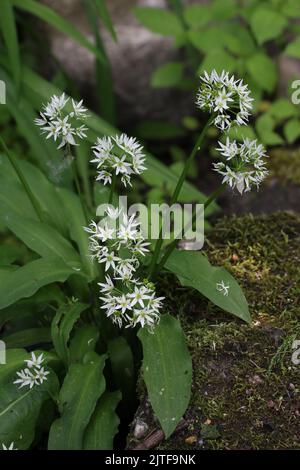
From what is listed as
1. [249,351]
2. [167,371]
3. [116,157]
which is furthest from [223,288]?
[116,157]

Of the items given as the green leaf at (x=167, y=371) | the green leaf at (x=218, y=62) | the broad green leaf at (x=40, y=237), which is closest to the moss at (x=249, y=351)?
the green leaf at (x=167, y=371)

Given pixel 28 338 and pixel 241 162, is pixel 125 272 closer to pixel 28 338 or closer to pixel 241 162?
pixel 241 162

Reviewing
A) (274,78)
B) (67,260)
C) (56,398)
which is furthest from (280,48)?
(56,398)

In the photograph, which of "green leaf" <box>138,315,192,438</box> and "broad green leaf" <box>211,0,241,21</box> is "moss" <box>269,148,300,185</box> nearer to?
"broad green leaf" <box>211,0,241,21</box>

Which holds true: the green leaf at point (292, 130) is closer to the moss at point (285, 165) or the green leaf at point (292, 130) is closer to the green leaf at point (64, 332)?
the moss at point (285, 165)

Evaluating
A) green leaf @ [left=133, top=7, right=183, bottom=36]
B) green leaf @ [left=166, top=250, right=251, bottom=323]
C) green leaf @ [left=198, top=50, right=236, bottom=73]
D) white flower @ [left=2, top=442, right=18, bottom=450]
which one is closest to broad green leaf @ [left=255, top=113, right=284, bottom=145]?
green leaf @ [left=198, top=50, right=236, bottom=73]
